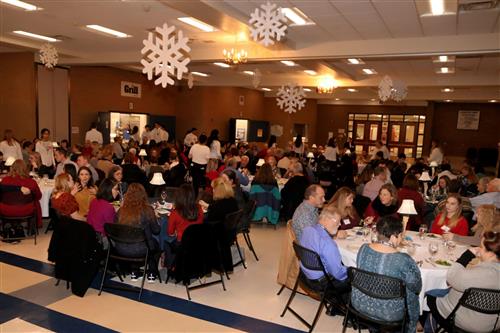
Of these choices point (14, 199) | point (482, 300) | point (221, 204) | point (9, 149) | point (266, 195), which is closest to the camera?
point (482, 300)

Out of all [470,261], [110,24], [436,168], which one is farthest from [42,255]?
[436,168]

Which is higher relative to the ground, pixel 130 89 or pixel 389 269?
pixel 130 89

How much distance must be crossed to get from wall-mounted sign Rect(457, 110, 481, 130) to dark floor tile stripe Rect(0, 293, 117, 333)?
67.8 ft

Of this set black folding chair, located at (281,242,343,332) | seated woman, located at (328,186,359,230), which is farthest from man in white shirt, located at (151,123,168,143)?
black folding chair, located at (281,242,343,332)

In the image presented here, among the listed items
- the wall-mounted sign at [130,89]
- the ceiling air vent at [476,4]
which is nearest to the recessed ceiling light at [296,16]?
the ceiling air vent at [476,4]

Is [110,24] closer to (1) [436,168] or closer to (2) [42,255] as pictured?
(2) [42,255]

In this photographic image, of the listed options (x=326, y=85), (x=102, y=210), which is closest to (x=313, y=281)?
(x=102, y=210)

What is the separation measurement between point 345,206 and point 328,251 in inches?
47.7

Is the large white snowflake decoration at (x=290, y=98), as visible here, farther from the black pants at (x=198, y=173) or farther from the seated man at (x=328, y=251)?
the seated man at (x=328, y=251)

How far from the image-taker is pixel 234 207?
503cm

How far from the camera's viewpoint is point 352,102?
2308 centimetres

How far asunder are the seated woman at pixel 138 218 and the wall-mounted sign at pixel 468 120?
19.7 m

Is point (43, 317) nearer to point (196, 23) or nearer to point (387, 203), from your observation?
point (387, 203)

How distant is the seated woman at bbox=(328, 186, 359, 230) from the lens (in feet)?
15.1
